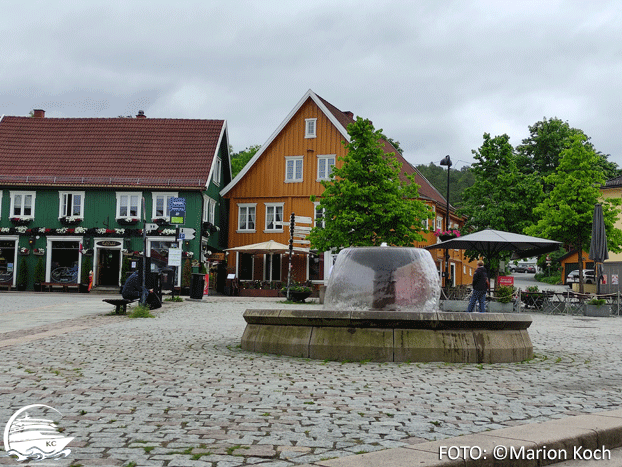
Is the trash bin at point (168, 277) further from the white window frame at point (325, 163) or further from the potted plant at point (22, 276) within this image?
the white window frame at point (325, 163)

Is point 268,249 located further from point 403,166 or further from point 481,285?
point 481,285

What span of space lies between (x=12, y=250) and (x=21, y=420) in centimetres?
3651

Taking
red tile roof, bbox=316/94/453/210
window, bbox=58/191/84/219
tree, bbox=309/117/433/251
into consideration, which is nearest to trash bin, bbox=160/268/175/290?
tree, bbox=309/117/433/251

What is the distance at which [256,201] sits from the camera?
4225 centimetres

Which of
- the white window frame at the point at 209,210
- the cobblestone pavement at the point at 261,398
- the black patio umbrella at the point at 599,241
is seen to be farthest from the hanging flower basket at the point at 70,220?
the cobblestone pavement at the point at 261,398

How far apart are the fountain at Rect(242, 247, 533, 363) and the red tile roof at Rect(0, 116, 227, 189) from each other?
28.7 m

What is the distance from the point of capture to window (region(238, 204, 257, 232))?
139ft

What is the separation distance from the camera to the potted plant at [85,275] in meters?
37.8

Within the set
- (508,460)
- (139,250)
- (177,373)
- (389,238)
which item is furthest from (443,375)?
(139,250)

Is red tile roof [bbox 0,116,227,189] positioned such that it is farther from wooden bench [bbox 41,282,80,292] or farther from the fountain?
the fountain

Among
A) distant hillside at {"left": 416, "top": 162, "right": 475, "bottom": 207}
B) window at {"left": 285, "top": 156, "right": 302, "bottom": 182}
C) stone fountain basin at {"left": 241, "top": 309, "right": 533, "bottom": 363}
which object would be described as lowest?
stone fountain basin at {"left": 241, "top": 309, "right": 533, "bottom": 363}

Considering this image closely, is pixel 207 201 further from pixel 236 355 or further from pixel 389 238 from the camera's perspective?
pixel 236 355

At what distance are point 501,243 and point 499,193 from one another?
60.5ft

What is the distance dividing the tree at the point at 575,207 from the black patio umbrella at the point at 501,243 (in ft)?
17.9
